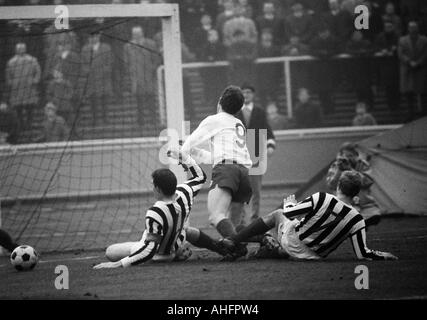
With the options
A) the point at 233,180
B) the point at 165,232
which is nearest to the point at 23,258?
the point at 165,232

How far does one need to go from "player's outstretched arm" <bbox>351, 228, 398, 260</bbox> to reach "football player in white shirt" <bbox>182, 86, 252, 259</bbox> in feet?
4.23

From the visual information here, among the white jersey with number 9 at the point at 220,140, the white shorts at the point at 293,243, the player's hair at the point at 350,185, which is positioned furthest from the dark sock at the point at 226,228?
the player's hair at the point at 350,185

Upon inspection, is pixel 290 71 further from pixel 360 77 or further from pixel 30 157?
pixel 30 157

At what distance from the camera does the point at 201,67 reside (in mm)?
17016

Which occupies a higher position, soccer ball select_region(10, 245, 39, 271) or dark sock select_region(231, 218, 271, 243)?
dark sock select_region(231, 218, 271, 243)

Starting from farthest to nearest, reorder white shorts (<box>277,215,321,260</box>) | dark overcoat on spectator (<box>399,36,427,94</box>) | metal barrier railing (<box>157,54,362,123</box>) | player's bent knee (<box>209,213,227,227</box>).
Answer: dark overcoat on spectator (<box>399,36,427,94</box>)
metal barrier railing (<box>157,54,362,123</box>)
player's bent knee (<box>209,213,227,227</box>)
white shorts (<box>277,215,321,260</box>)

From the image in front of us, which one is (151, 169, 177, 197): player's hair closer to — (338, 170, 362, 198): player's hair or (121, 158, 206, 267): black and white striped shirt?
(121, 158, 206, 267): black and white striped shirt

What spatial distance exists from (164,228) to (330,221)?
1.55 meters

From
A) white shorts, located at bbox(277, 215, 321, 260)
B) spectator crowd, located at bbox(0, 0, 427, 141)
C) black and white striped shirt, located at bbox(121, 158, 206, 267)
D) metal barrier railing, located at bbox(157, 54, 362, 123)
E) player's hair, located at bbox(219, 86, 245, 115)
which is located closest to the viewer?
black and white striped shirt, located at bbox(121, 158, 206, 267)

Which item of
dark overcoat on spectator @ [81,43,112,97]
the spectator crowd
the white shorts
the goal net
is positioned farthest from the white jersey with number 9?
the spectator crowd

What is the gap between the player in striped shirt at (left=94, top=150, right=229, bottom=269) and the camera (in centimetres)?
820

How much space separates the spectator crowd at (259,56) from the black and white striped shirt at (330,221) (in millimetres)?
8480

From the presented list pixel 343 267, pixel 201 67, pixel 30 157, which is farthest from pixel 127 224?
pixel 343 267
